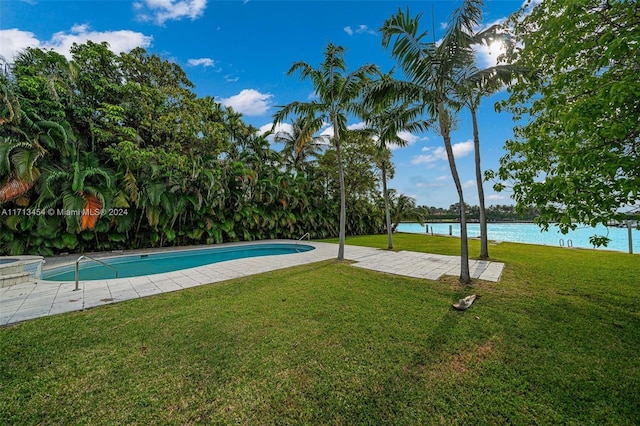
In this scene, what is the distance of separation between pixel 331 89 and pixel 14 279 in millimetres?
9927

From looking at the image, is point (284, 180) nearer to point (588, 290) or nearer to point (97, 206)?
point (97, 206)

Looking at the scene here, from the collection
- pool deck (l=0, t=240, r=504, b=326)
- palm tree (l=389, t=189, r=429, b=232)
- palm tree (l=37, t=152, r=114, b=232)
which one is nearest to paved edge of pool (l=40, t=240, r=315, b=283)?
pool deck (l=0, t=240, r=504, b=326)

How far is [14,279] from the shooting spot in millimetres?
5688

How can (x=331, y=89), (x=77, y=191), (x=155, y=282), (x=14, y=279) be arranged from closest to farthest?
1. (x=14, y=279)
2. (x=155, y=282)
3. (x=331, y=89)
4. (x=77, y=191)

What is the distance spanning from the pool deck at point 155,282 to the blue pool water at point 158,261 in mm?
698

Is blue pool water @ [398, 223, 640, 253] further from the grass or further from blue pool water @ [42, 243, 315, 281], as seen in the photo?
blue pool water @ [42, 243, 315, 281]

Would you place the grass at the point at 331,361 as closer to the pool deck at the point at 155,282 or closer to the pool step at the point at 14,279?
the pool deck at the point at 155,282

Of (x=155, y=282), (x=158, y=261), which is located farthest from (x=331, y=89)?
(x=158, y=261)

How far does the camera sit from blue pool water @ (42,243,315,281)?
26.0ft

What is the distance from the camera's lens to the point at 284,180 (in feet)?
52.1

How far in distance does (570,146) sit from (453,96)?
4.06 metres

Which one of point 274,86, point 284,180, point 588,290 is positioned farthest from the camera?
point 284,180

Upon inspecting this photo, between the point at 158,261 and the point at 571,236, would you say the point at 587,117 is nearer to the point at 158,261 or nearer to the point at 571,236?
the point at 158,261

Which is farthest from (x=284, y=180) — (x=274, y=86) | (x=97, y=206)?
(x=97, y=206)
